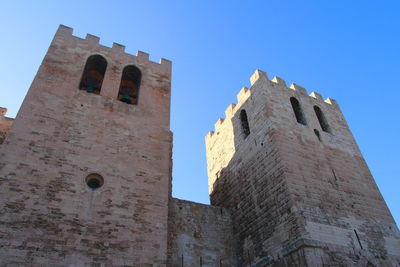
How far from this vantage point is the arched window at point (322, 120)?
12250mm

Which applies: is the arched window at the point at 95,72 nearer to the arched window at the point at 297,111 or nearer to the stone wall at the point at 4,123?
the stone wall at the point at 4,123

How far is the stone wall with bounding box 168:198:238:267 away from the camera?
9000 mm

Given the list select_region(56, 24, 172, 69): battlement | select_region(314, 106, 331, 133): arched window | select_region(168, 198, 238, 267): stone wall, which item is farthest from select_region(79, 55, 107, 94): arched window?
select_region(314, 106, 331, 133): arched window

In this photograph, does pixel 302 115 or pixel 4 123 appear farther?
A: pixel 302 115

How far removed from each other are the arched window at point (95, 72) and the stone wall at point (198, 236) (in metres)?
4.87

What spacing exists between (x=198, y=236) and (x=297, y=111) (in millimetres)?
5787

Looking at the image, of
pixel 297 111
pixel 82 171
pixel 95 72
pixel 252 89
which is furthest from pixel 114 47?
pixel 297 111

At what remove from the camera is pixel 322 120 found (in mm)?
12625

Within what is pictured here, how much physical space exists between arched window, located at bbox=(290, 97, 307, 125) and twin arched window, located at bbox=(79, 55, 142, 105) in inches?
220

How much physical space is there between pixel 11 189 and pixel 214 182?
7.58 meters

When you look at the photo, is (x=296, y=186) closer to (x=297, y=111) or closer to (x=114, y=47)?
(x=297, y=111)

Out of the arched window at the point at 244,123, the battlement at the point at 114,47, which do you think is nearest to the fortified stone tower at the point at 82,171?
the battlement at the point at 114,47

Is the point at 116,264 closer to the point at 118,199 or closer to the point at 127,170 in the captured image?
the point at 118,199

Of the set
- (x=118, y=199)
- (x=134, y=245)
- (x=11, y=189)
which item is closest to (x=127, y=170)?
(x=118, y=199)
